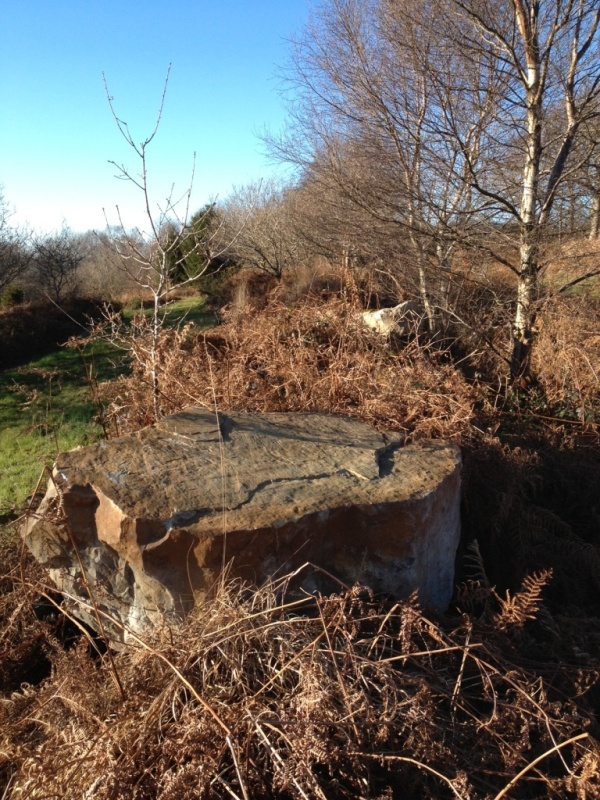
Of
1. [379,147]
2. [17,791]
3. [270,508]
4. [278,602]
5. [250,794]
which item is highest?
[379,147]

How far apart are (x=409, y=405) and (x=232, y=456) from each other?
5.57 ft

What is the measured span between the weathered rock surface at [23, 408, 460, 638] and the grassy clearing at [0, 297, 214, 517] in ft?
2.35

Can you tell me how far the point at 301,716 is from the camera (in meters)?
2.27

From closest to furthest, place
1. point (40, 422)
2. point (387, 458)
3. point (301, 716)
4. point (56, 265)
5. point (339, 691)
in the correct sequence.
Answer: point (301, 716)
point (339, 691)
point (387, 458)
point (40, 422)
point (56, 265)

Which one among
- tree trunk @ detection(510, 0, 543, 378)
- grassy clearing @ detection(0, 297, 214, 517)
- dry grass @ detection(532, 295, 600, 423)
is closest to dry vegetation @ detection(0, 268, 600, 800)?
grassy clearing @ detection(0, 297, 214, 517)

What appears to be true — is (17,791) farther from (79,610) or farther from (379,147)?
(379,147)

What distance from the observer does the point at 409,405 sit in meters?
4.64

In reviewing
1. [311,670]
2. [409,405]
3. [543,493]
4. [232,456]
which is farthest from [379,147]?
[311,670]

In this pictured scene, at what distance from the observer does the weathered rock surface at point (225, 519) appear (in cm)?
295

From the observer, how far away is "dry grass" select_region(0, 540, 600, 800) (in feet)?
7.13

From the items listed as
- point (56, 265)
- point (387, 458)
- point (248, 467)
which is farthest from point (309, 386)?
point (56, 265)

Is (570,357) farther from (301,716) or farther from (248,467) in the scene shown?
(301,716)

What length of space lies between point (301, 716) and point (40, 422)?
5.31 meters

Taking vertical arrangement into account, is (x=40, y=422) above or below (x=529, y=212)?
below
